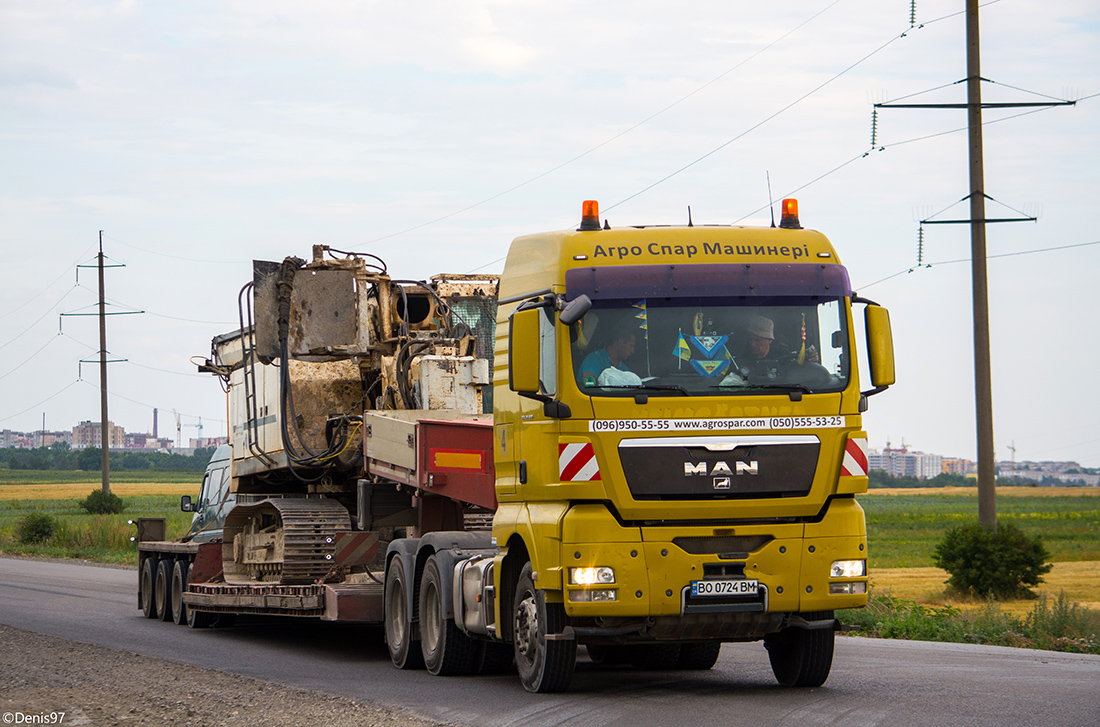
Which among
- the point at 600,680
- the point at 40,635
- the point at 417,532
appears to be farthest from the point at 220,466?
the point at 600,680

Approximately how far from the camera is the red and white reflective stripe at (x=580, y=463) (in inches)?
390

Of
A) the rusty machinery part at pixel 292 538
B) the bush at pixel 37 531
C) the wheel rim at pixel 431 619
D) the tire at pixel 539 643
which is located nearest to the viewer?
the tire at pixel 539 643

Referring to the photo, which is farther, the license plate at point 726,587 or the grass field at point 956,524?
the grass field at point 956,524

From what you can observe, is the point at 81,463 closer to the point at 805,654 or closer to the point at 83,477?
the point at 83,477

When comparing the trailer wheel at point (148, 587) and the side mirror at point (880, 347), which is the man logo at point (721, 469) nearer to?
the side mirror at point (880, 347)

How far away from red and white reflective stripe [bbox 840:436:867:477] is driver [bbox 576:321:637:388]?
5.54 feet

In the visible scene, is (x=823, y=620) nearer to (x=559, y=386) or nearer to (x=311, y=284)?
(x=559, y=386)

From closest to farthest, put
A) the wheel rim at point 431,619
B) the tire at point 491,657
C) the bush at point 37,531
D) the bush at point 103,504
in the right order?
1. the tire at point 491,657
2. the wheel rim at point 431,619
3. the bush at point 37,531
4. the bush at point 103,504

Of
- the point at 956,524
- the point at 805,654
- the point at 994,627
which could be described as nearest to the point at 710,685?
the point at 805,654

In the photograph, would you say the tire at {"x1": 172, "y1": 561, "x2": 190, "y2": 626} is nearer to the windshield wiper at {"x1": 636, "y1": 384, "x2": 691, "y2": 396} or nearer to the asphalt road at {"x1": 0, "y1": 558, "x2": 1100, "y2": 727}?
the asphalt road at {"x1": 0, "y1": 558, "x2": 1100, "y2": 727}

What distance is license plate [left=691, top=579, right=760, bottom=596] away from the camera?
32.7 ft

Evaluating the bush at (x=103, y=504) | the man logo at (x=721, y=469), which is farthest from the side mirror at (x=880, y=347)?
the bush at (x=103, y=504)

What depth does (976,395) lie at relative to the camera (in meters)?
25.1

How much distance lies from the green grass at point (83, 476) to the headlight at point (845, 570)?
135952 mm
